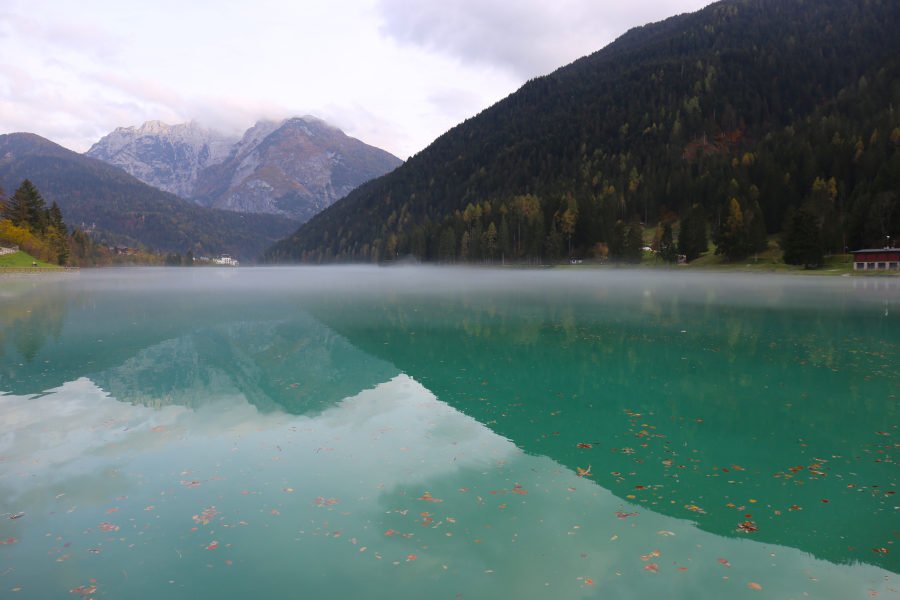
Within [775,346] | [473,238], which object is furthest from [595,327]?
[473,238]

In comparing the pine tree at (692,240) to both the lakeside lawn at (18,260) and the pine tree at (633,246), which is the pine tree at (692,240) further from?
the lakeside lawn at (18,260)

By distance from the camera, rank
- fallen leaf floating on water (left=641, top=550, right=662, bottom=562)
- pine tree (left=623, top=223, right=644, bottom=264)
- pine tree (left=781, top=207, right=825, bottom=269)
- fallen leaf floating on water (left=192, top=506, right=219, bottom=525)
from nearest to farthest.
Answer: fallen leaf floating on water (left=641, top=550, right=662, bottom=562) < fallen leaf floating on water (left=192, top=506, right=219, bottom=525) < pine tree (left=781, top=207, right=825, bottom=269) < pine tree (left=623, top=223, right=644, bottom=264)

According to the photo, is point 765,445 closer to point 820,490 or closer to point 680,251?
point 820,490

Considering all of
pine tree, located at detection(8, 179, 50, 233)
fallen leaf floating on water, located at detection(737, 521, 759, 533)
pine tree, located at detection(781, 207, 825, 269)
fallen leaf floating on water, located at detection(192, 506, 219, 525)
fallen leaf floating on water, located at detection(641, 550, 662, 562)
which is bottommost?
fallen leaf floating on water, located at detection(192, 506, 219, 525)

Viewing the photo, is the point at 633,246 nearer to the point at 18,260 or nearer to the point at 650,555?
the point at 650,555

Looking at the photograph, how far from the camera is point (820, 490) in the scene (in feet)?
32.8

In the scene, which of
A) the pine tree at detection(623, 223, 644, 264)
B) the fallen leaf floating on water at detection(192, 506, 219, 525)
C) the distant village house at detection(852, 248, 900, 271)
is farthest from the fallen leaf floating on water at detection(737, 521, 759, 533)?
the pine tree at detection(623, 223, 644, 264)

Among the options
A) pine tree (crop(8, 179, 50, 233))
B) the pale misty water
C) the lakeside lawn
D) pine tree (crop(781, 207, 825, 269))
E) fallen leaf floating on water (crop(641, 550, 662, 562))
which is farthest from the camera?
pine tree (crop(8, 179, 50, 233))

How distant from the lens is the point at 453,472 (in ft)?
37.1

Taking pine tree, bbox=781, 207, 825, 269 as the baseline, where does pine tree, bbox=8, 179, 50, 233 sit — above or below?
above

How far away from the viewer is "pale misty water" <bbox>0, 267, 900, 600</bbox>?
7.53 metres

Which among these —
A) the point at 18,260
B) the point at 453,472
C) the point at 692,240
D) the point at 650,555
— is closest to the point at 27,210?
the point at 18,260

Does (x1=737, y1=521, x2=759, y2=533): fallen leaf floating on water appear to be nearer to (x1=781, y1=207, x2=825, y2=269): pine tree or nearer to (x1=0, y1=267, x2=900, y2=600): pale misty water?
(x1=0, y1=267, x2=900, y2=600): pale misty water

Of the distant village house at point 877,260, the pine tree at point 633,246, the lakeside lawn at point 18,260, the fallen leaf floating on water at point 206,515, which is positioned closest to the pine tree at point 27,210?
the lakeside lawn at point 18,260
